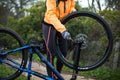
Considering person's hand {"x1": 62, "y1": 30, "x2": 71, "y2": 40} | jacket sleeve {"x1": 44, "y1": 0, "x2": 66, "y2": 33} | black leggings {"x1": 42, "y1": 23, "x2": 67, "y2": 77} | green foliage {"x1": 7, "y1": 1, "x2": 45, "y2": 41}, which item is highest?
jacket sleeve {"x1": 44, "y1": 0, "x2": 66, "y2": 33}

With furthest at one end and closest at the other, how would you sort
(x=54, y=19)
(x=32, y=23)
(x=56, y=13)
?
(x=32, y=23) → (x=56, y=13) → (x=54, y=19)

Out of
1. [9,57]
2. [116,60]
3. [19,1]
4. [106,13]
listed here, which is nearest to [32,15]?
[116,60]

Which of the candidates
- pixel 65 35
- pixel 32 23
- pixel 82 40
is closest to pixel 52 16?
pixel 65 35

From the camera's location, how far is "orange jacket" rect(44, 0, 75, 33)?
166 inches

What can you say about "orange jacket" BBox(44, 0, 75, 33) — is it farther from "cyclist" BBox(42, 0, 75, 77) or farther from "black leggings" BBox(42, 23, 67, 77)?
"black leggings" BBox(42, 23, 67, 77)

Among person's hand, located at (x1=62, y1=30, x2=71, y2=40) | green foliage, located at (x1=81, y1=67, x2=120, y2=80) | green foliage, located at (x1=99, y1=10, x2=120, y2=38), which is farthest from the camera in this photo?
green foliage, located at (x1=81, y1=67, x2=120, y2=80)

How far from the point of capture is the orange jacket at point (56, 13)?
4223 millimetres

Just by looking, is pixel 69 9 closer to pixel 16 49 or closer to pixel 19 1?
pixel 16 49

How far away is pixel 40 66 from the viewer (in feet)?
31.9

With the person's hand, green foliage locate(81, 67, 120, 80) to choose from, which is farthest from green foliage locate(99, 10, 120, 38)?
the person's hand

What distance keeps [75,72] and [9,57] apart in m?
1.08

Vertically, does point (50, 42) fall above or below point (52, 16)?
below

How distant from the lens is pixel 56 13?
443cm

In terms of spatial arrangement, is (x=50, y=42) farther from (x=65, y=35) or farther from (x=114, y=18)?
(x=114, y=18)
